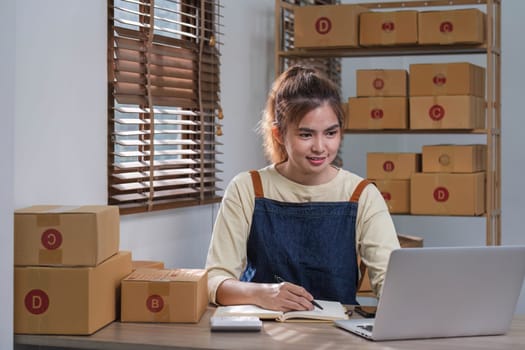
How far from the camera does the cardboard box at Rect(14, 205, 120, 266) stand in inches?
73.4

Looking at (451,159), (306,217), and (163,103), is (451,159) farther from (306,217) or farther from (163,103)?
(306,217)

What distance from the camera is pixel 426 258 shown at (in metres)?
1.71

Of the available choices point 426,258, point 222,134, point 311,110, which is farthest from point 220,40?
point 426,258

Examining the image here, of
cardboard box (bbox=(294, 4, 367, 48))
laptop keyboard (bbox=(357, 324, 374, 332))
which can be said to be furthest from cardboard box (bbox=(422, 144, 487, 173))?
laptop keyboard (bbox=(357, 324, 374, 332))

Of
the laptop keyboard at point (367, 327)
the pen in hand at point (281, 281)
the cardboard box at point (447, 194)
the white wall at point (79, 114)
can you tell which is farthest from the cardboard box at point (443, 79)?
the laptop keyboard at point (367, 327)

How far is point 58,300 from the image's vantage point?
1.85 m

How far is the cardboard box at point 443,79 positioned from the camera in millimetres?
3893

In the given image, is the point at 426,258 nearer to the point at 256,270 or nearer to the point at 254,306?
the point at 254,306

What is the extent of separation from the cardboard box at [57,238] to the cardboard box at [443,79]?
7.91 ft

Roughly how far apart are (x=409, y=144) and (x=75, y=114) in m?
3.63

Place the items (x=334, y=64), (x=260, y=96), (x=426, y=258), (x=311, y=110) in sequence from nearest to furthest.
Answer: (x=426, y=258) < (x=311, y=110) < (x=260, y=96) < (x=334, y=64)

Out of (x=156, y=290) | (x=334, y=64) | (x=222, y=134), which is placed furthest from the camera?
(x=334, y=64)

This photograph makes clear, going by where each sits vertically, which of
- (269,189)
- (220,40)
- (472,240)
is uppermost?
(220,40)

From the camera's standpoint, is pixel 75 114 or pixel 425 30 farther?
pixel 425 30
